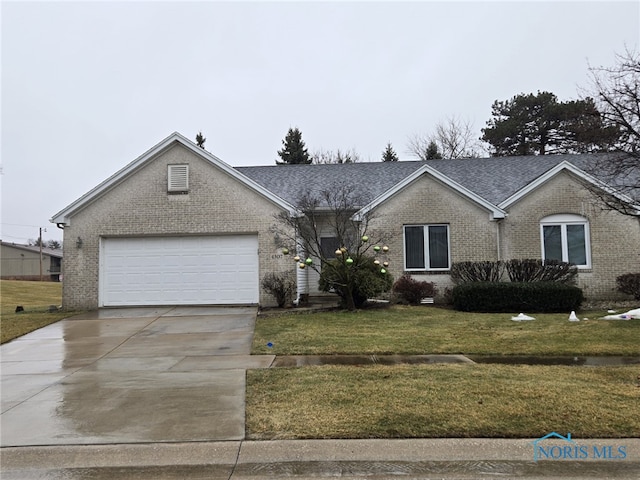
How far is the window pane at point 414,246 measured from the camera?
16.4 metres

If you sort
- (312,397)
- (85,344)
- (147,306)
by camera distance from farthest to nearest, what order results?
1. (147,306)
2. (85,344)
3. (312,397)

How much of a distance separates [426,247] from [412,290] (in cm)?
181

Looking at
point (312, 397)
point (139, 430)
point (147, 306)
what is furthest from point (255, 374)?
point (147, 306)

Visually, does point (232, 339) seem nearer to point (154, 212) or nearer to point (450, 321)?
point (450, 321)

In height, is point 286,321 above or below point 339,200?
below

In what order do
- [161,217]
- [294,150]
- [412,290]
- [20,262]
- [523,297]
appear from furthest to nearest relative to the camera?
[20,262], [294,150], [161,217], [412,290], [523,297]

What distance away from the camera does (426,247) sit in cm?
1641

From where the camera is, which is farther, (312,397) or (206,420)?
(312,397)

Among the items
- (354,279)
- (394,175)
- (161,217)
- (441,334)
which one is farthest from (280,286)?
(394,175)

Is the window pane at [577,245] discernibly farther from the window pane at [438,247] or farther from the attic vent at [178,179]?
the attic vent at [178,179]

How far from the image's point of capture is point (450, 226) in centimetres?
1630

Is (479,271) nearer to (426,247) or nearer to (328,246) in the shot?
(426,247)

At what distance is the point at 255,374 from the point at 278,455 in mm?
2797

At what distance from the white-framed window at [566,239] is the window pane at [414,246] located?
13.3ft
